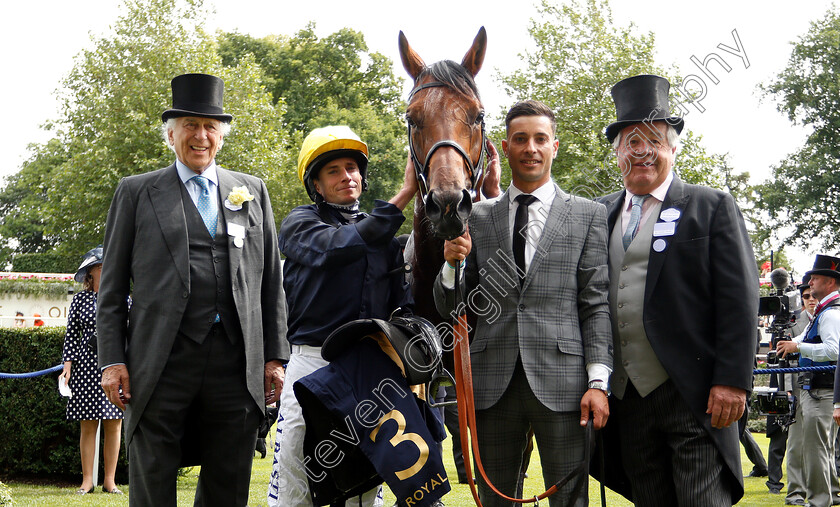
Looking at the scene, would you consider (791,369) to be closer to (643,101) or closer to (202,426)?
(643,101)

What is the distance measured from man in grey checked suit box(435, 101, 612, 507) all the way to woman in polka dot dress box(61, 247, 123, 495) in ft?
16.3

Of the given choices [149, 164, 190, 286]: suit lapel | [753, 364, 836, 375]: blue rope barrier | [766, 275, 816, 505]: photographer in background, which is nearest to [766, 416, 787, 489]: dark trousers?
[766, 275, 816, 505]: photographer in background

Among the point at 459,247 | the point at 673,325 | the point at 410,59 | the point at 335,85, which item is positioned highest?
the point at 335,85

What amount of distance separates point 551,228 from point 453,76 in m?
0.80

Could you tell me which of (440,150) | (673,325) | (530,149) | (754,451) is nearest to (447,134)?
(440,150)

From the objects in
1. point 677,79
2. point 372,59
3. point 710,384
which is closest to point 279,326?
point 710,384

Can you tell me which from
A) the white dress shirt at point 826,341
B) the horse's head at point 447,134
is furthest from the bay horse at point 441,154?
the white dress shirt at point 826,341

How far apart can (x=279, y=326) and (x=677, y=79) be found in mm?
21053

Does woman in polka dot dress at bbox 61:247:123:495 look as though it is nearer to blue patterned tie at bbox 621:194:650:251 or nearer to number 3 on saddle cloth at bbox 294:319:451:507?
number 3 on saddle cloth at bbox 294:319:451:507

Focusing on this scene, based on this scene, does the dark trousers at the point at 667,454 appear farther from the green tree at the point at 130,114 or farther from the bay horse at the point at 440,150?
the green tree at the point at 130,114

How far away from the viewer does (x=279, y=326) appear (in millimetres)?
3848

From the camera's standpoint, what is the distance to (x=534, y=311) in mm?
3211

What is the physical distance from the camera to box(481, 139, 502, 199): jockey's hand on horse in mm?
3770

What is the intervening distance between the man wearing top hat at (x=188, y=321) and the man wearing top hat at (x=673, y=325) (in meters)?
1.74
